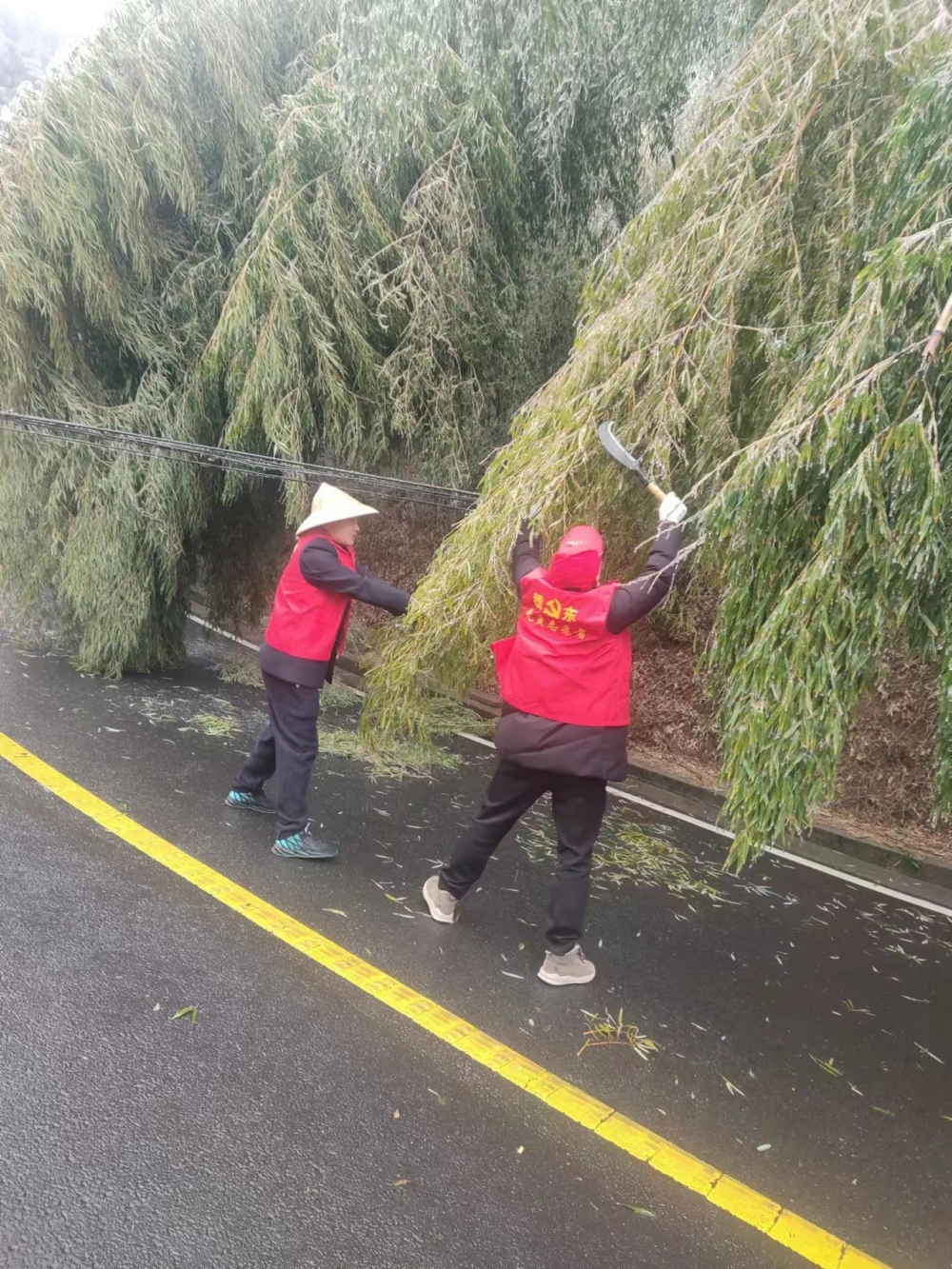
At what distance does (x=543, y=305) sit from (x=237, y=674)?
13.7ft

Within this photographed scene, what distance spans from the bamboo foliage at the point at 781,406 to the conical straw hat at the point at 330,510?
49 cm

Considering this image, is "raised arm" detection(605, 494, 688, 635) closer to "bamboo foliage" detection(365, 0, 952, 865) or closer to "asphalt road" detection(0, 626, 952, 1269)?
"bamboo foliage" detection(365, 0, 952, 865)

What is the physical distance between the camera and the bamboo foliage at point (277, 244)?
5.97 meters

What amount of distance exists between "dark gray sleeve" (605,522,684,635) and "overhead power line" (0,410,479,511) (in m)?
2.62

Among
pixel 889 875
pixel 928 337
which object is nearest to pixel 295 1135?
pixel 928 337

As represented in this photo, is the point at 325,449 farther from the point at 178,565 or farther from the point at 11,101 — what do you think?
the point at 11,101

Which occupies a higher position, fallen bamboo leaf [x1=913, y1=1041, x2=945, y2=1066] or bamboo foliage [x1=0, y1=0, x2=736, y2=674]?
bamboo foliage [x1=0, y1=0, x2=736, y2=674]

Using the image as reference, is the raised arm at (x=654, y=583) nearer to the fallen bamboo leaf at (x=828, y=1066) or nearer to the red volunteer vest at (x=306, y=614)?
the red volunteer vest at (x=306, y=614)

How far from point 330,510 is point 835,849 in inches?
168

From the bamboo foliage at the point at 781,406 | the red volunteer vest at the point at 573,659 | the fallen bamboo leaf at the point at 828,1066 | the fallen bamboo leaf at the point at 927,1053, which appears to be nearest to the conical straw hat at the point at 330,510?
the bamboo foliage at the point at 781,406

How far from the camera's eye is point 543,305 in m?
7.25

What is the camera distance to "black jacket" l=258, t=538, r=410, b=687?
14.3 feet

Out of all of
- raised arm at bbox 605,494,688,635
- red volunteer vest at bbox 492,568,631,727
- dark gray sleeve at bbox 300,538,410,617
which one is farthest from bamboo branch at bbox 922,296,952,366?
dark gray sleeve at bbox 300,538,410,617

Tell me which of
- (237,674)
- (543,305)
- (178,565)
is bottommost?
(237,674)
